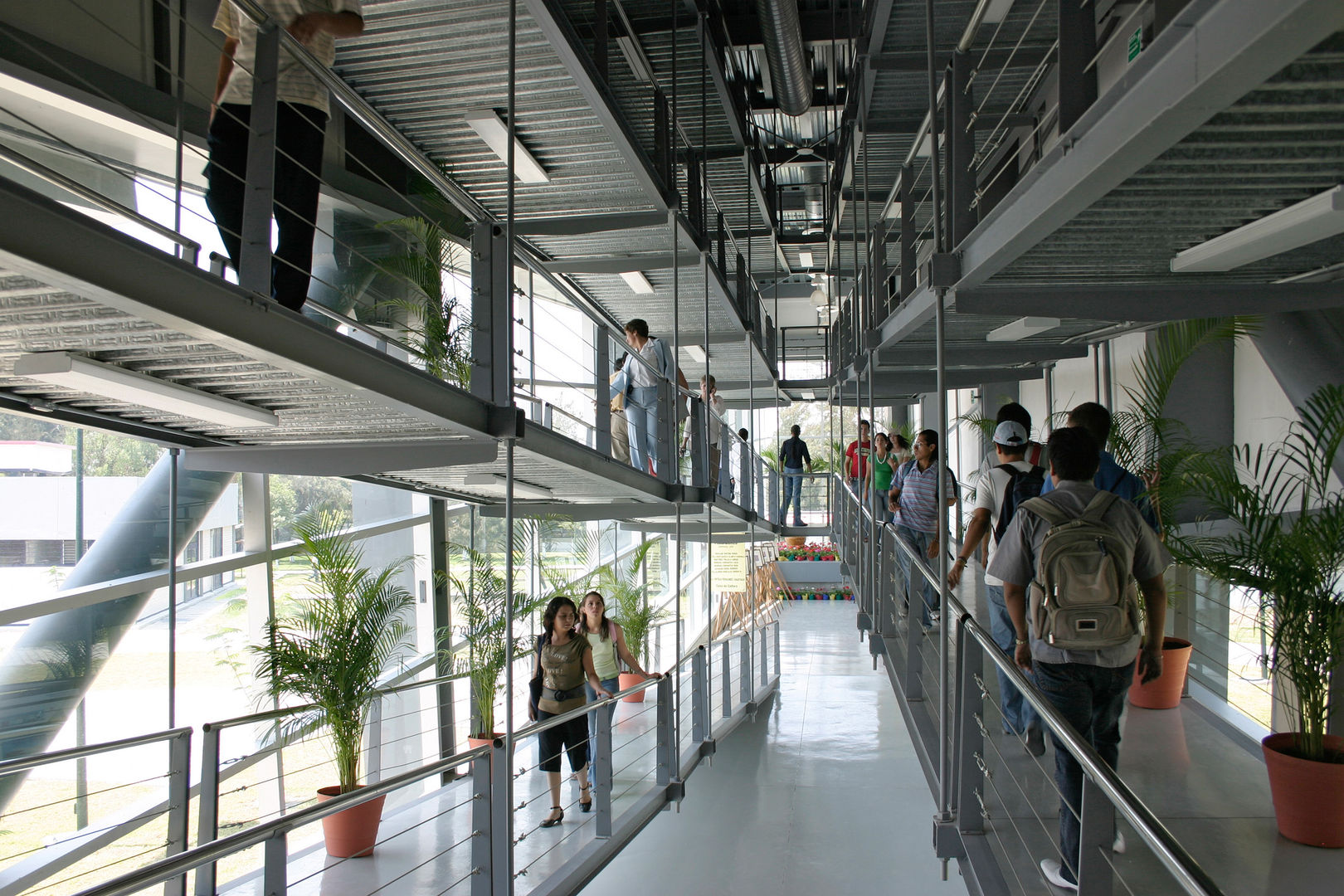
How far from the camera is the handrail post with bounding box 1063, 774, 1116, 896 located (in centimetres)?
225

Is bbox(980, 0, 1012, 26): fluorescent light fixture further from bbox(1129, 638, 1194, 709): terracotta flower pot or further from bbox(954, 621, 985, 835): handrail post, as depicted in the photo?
bbox(1129, 638, 1194, 709): terracotta flower pot

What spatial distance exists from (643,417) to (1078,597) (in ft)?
16.0

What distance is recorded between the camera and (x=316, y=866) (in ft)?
20.1

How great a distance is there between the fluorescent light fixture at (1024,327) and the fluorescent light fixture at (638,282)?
4.34 m

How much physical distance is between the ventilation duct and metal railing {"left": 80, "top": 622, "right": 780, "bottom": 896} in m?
5.40

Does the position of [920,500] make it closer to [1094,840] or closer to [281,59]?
[1094,840]

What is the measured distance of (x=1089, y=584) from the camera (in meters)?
2.86

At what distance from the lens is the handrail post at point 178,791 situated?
4.52 meters

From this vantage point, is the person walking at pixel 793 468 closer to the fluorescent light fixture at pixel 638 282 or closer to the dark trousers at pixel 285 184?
the fluorescent light fixture at pixel 638 282

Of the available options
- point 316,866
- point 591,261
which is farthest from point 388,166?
point 316,866

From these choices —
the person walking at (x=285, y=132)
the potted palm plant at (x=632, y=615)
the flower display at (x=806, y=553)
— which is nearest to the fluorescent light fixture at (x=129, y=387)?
the person walking at (x=285, y=132)

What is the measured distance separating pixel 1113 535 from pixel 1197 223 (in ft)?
3.79

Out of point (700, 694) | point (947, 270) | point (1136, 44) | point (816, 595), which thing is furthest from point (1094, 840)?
point (816, 595)

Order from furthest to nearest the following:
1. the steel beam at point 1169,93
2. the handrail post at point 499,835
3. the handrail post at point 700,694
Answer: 1. the handrail post at point 700,694
2. the handrail post at point 499,835
3. the steel beam at point 1169,93
